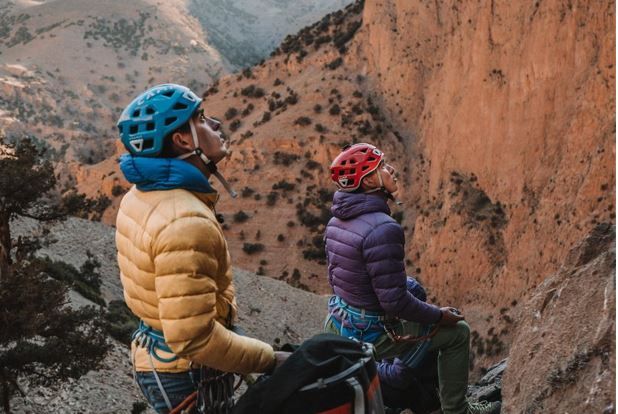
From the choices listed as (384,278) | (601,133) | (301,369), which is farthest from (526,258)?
(301,369)

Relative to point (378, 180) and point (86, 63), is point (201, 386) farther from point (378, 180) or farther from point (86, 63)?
point (86, 63)

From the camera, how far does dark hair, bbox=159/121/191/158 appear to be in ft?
9.04

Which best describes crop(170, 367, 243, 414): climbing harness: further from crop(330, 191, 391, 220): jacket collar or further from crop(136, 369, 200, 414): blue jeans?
crop(330, 191, 391, 220): jacket collar

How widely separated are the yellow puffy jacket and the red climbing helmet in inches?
66.7

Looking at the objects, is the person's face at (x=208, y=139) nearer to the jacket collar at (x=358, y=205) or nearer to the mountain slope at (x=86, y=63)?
the jacket collar at (x=358, y=205)

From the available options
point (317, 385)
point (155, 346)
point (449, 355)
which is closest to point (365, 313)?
point (449, 355)

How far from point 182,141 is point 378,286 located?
184 cm

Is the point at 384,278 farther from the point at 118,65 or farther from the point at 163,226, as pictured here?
the point at 118,65

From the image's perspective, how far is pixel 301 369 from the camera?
2.60 meters

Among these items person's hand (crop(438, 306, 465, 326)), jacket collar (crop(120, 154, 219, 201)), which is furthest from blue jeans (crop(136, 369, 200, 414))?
person's hand (crop(438, 306, 465, 326))

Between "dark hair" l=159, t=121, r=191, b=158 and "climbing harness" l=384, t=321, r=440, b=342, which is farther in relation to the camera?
"climbing harness" l=384, t=321, r=440, b=342

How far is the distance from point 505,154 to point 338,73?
19093 mm

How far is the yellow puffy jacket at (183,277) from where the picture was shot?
7.93 ft

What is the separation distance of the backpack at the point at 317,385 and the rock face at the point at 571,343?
1614mm
